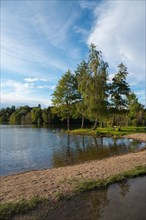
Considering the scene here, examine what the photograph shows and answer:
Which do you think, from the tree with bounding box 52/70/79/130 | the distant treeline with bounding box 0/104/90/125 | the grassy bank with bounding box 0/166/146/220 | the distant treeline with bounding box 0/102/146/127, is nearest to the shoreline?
the grassy bank with bounding box 0/166/146/220

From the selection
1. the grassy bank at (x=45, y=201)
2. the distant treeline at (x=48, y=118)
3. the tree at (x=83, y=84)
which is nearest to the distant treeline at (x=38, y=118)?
the distant treeline at (x=48, y=118)

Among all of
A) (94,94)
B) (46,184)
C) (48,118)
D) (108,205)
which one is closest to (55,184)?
(46,184)

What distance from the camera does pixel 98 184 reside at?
1250 cm

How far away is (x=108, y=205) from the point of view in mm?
9992

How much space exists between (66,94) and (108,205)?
5110cm

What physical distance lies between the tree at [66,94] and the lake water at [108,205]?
48.4 m

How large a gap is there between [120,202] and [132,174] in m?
4.36

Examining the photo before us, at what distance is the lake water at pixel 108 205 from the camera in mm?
8922

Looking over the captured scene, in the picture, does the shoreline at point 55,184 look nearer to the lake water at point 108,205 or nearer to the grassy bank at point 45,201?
the grassy bank at point 45,201

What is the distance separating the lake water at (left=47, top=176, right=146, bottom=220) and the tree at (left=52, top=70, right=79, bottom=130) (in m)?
48.4

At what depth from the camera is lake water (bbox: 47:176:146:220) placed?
8922 mm

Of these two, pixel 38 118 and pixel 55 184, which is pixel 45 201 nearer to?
pixel 55 184

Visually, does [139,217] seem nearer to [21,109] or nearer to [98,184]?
[98,184]

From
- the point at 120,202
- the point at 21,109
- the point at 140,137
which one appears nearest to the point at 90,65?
the point at 140,137
